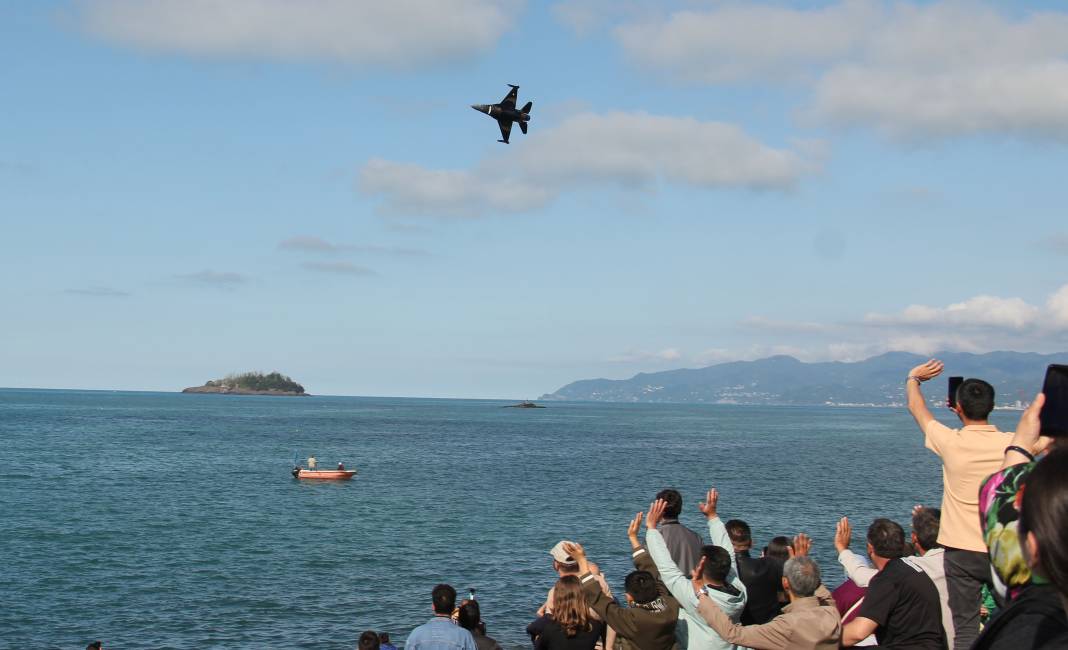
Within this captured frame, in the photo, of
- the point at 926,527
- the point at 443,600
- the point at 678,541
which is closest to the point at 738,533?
the point at 678,541

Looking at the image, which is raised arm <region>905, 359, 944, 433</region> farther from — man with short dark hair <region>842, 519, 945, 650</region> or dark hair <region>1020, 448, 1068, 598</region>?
dark hair <region>1020, 448, 1068, 598</region>

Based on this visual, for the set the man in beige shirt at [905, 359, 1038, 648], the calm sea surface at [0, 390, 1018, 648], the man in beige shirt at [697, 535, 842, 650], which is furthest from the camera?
the calm sea surface at [0, 390, 1018, 648]

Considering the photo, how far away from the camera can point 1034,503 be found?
7.91ft

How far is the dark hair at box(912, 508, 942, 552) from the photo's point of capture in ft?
26.8

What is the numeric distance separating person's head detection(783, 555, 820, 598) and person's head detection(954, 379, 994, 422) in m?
1.82

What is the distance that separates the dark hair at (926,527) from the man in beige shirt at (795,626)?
113 centimetres

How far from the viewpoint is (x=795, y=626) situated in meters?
7.64

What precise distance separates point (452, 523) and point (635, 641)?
43076 mm

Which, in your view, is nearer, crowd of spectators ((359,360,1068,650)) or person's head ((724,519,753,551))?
crowd of spectators ((359,360,1068,650))

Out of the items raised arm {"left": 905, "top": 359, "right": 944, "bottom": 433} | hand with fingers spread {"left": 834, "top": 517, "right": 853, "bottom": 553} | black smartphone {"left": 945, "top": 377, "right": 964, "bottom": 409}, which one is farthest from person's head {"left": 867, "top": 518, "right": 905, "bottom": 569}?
black smartphone {"left": 945, "top": 377, "right": 964, "bottom": 409}

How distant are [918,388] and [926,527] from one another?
145 cm

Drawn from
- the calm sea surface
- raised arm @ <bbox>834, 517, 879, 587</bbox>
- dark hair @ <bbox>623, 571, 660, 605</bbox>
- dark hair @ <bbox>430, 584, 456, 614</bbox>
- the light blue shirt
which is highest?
raised arm @ <bbox>834, 517, 879, 587</bbox>

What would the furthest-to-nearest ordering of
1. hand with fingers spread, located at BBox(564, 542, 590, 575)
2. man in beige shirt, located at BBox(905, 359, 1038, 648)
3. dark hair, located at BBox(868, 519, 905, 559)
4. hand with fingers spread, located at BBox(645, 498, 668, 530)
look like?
hand with fingers spread, located at BBox(564, 542, 590, 575)
hand with fingers spread, located at BBox(645, 498, 668, 530)
dark hair, located at BBox(868, 519, 905, 559)
man in beige shirt, located at BBox(905, 359, 1038, 648)

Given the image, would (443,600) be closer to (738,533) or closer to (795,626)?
(738,533)
